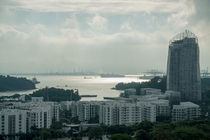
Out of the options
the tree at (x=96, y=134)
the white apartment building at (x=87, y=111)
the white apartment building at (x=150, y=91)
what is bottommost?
the tree at (x=96, y=134)

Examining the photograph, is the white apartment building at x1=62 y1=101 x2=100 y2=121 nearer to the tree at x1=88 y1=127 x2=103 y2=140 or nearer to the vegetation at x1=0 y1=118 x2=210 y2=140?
the vegetation at x1=0 y1=118 x2=210 y2=140

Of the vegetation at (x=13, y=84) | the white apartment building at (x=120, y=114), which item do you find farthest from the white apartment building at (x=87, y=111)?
the vegetation at (x=13, y=84)

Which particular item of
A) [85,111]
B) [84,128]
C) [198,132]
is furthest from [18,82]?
[198,132]

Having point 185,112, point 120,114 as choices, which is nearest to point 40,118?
point 120,114

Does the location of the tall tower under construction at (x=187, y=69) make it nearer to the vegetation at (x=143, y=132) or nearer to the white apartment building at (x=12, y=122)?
the vegetation at (x=143, y=132)

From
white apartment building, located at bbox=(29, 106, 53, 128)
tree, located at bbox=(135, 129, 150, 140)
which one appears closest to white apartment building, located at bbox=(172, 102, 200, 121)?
tree, located at bbox=(135, 129, 150, 140)
